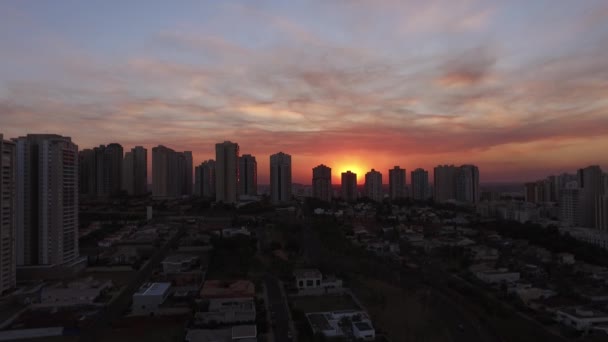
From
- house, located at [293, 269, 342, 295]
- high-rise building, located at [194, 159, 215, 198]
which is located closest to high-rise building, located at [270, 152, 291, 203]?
high-rise building, located at [194, 159, 215, 198]

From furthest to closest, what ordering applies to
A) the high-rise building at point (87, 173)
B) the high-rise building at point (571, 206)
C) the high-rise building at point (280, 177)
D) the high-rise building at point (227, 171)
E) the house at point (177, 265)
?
the high-rise building at point (280, 177) < the high-rise building at point (87, 173) < the high-rise building at point (227, 171) < the high-rise building at point (571, 206) < the house at point (177, 265)

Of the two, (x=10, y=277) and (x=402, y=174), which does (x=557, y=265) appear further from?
(x=402, y=174)

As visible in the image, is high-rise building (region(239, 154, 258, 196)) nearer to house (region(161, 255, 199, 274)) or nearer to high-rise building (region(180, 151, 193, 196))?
high-rise building (region(180, 151, 193, 196))

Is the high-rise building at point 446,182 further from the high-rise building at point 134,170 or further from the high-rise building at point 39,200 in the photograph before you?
the high-rise building at point 39,200

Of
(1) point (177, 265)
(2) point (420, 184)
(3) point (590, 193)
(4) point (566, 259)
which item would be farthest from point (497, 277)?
(2) point (420, 184)

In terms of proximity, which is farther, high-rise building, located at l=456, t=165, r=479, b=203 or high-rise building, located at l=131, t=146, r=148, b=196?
high-rise building, located at l=131, t=146, r=148, b=196

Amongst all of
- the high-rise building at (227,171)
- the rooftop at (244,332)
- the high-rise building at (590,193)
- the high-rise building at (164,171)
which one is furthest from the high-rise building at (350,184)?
the rooftop at (244,332)

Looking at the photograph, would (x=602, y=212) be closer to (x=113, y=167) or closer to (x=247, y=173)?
(x=247, y=173)
